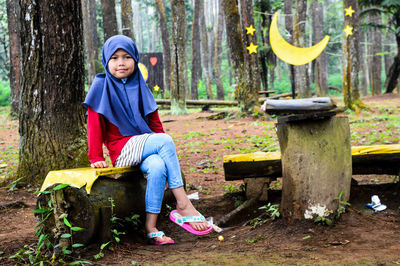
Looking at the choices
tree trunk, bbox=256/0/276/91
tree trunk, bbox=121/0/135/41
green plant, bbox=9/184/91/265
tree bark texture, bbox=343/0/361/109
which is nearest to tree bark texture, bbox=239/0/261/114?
tree bark texture, bbox=343/0/361/109

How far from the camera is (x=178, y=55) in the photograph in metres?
14.5

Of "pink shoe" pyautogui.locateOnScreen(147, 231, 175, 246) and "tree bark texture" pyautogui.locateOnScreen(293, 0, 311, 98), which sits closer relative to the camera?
"pink shoe" pyautogui.locateOnScreen(147, 231, 175, 246)

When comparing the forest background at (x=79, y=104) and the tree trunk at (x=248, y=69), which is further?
the tree trunk at (x=248, y=69)

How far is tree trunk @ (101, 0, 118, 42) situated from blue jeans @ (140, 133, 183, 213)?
35.8 ft

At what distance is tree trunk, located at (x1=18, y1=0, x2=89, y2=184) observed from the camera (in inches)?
190

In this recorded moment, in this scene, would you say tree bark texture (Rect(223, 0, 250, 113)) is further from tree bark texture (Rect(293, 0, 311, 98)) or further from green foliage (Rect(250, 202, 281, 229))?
green foliage (Rect(250, 202, 281, 229))

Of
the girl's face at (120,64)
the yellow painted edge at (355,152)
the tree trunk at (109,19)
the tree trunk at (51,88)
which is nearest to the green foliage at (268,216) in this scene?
the yellow painted edge at (355,152)

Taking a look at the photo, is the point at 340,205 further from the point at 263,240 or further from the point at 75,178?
the point at 75,178

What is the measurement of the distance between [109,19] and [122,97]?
10.9 meters

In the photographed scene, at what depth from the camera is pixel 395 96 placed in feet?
59.7

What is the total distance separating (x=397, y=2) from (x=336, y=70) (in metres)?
35.4

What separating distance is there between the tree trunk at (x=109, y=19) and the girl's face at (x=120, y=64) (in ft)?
34.4

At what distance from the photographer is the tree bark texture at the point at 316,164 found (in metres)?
3.14

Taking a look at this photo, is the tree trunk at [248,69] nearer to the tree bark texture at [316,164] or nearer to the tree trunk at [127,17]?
the tree trunk at [127,17]
